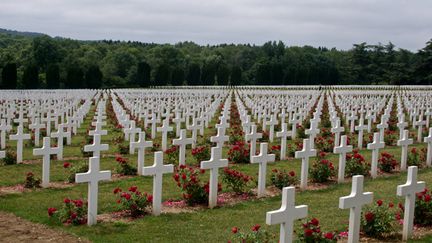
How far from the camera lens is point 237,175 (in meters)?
8.88

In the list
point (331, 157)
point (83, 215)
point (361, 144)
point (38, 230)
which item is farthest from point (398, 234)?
point (361, 144)

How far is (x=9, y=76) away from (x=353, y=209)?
48438 millimetres

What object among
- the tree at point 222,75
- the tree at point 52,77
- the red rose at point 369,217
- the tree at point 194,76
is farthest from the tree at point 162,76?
the red rose at point 369,217

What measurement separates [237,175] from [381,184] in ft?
9.36

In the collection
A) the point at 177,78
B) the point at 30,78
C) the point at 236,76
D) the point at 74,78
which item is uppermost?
the point at 236,76

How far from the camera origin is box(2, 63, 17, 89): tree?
162 feet

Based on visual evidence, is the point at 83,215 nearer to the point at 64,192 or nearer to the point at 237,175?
the point at 64,192

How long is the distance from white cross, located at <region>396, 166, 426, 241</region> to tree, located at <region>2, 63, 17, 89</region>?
47.7 meters

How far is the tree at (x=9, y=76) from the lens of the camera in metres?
49.3

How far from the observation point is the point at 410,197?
6.53m

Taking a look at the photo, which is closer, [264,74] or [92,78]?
[92,78]

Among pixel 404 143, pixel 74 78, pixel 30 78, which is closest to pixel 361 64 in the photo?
pixel 74 78

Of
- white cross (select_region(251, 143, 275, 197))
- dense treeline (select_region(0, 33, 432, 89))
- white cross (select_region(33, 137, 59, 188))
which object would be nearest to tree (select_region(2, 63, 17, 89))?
dense treeline (select_region(0, 33, 432, 89))

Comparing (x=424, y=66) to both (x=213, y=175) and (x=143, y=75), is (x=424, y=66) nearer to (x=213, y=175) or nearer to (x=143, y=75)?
(x=143, y=75)
